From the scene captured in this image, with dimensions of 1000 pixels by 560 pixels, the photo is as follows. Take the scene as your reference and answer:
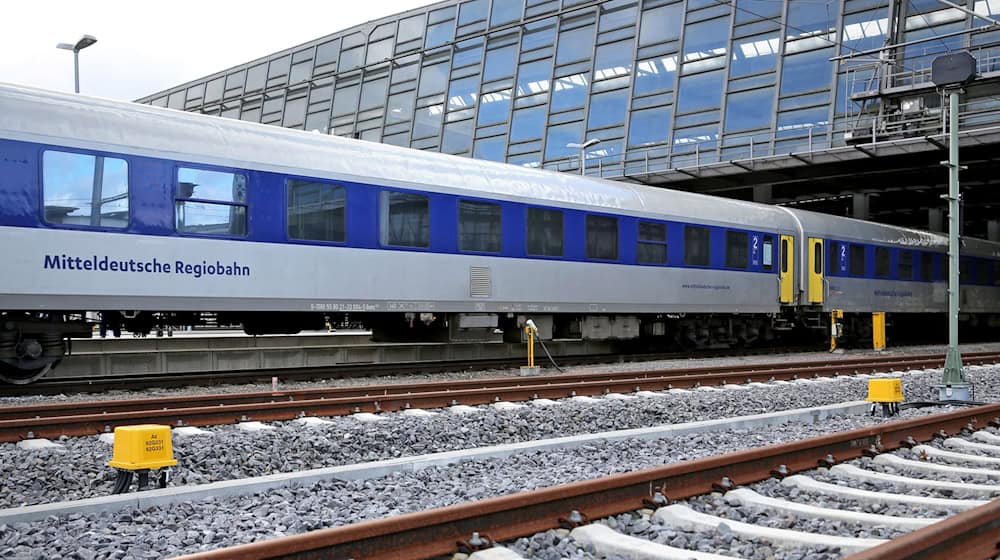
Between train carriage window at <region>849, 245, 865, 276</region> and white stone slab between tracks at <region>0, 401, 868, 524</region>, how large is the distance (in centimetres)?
1427

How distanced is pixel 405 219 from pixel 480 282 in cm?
173

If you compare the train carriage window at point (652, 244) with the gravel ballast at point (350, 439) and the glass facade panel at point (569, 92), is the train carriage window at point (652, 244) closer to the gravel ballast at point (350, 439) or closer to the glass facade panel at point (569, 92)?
the gravel ballast at point (350, 439)

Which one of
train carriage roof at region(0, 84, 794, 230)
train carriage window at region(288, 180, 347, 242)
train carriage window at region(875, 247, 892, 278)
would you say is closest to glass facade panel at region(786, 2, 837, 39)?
train carriage window at region(875, 247, 892, 278)

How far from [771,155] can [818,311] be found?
22.3ft

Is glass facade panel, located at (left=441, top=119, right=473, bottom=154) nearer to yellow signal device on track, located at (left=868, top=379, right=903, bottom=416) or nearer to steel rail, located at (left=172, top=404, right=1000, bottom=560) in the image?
yellow signal device on track, located at (left=868, top=379, right=903, bottom=416)

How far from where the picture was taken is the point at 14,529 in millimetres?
4227

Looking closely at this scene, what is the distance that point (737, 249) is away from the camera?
18.5 metres

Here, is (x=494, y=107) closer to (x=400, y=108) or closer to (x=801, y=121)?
(x=400, y=108)

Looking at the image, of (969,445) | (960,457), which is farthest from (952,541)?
(969,445)

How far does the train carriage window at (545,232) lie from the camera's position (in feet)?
48.3

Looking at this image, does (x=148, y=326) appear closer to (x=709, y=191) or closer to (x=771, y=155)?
(x=771, y=155)

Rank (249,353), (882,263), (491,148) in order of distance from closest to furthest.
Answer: (249,353)
(882,263)
(491,148)

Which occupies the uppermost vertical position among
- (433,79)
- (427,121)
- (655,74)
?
(433,79)

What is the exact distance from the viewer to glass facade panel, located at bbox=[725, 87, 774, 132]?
2706cm
